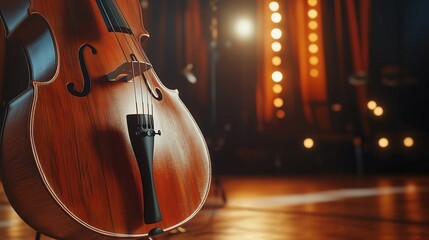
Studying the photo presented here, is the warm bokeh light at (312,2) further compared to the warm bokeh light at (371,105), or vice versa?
the warm bokeh light at (312,2)

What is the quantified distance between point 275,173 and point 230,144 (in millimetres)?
438

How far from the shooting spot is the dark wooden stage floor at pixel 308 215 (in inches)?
48.9

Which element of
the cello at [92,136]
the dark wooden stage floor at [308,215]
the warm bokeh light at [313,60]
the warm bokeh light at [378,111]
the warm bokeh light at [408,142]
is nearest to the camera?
the cello at [92,136]

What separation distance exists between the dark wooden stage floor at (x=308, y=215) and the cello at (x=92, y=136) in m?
0.35

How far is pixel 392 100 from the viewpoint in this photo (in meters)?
3.71

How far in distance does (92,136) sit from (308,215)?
0.97 metres

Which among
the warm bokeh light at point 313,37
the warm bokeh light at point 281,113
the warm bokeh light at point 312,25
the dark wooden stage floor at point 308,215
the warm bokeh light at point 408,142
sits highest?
the warm bokeh light at point 312,25

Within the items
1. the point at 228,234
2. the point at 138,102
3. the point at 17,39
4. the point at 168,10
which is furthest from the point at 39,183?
the point at 168,10

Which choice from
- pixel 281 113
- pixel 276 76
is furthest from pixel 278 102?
pixel 276 76

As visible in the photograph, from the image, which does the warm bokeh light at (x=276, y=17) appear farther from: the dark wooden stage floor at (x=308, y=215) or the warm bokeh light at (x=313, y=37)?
the dark wooden stage floor at (x=308, y=215)

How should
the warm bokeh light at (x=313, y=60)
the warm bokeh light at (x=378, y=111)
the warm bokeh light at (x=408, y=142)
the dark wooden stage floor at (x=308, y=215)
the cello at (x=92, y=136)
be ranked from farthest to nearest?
the warm bokeh light at (x=313, y=60) < the warm bokeh light at (x=378, y=111) < the warm bokeh light at (x=408, y=142) < the dark wooden stage floor at (x=308, y=215) < the cello at (x=92, y=136)

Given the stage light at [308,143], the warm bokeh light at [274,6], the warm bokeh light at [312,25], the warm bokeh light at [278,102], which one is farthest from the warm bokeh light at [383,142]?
the warm bokeh light at [274,6]

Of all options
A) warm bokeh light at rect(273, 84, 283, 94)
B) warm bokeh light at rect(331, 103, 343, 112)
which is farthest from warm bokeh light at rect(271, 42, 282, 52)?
warm bokeh light at rect(331, 103, 343, 112)

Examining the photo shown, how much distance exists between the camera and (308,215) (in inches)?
63.0
